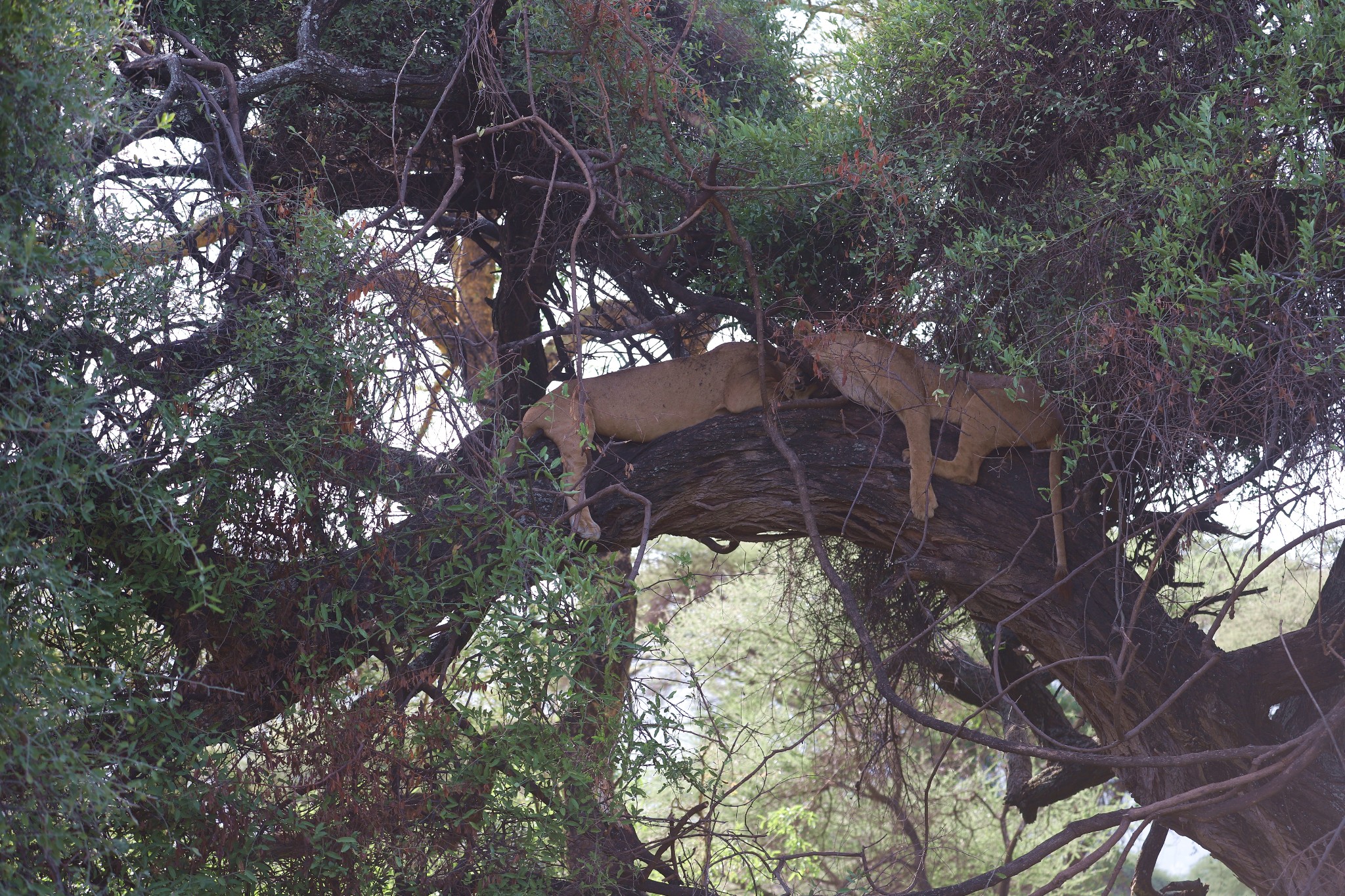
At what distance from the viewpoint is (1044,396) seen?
402 cm

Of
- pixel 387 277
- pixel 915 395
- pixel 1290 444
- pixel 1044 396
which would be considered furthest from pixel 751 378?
pixel 1290 444

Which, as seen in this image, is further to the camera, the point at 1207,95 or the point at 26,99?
the point at 1207,95

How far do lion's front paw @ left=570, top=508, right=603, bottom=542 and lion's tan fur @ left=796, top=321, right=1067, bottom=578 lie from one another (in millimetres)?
1167

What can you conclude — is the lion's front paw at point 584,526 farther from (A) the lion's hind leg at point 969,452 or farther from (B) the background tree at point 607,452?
(A) the lion's hind leg at point 969,452

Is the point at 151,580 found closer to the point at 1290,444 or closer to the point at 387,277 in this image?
the point at 387,277

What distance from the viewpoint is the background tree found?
3.08m

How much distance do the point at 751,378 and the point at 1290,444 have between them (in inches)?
87.4

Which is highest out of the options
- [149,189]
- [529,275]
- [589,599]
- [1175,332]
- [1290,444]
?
[529,275]

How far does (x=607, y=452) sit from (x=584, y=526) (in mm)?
488

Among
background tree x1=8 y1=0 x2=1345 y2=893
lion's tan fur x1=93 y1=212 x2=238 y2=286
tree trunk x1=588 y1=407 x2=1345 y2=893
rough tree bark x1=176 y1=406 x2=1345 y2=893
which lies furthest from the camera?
tree trunk x1=588 y1=407 x2=1345 y2=893

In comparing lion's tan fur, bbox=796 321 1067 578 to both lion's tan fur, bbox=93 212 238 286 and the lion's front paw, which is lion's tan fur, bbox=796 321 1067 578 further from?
lion's tan fur, bbox=93 212 238 286

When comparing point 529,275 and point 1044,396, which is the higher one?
point 529,275

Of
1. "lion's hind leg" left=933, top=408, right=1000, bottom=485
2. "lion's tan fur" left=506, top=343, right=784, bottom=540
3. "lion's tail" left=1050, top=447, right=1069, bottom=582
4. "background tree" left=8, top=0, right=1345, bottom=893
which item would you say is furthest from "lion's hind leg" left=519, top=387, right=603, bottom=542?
"lion's tail" left=1050, top=447, right=1069, bottom=582

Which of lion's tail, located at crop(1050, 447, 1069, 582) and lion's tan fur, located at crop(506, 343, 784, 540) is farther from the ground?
lion's tan fur, located at crop(506, 343, 784, 540)
